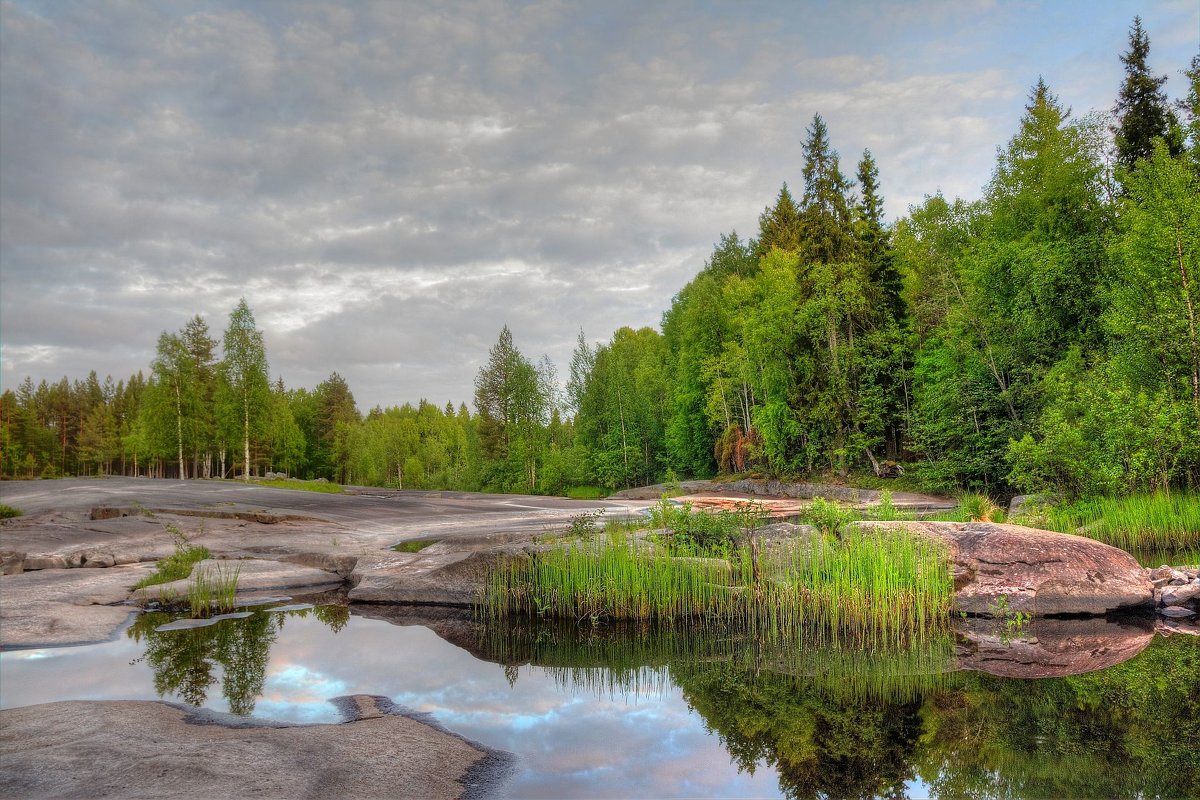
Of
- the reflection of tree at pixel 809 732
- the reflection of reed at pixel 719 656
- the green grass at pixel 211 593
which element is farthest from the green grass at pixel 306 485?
the reflection of tree at pixel 809 732

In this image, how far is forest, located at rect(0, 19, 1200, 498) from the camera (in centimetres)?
2044

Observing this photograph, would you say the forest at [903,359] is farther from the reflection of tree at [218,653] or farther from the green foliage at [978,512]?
the reflection of tree at [218,653]

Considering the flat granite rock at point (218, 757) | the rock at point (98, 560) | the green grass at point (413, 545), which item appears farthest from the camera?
the green grass at point (413, 545)

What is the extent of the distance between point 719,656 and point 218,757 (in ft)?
19.0

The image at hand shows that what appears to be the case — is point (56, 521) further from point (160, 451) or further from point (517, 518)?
point (160, 451)

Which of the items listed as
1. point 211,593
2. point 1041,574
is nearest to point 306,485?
point 211,593

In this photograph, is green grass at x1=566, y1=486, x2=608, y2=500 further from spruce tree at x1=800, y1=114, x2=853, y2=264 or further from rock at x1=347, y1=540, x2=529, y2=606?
rock at x1=347, y1=540, x2=529, y2=606

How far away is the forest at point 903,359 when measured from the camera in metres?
20.4

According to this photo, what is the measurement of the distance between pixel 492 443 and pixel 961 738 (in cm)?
6374

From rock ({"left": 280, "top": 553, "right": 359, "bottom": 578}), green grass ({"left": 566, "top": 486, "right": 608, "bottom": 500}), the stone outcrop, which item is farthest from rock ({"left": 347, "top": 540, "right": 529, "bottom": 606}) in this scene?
green grass ({"left": 566, "top": 486, "right": 608, "bottom": 500})

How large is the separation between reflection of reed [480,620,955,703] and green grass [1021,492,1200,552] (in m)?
9.24

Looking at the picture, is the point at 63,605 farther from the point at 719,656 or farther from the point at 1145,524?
the point at 1145,524

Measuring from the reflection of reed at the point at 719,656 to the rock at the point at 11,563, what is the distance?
34.1ft

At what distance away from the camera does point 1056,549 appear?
11.4 metres
